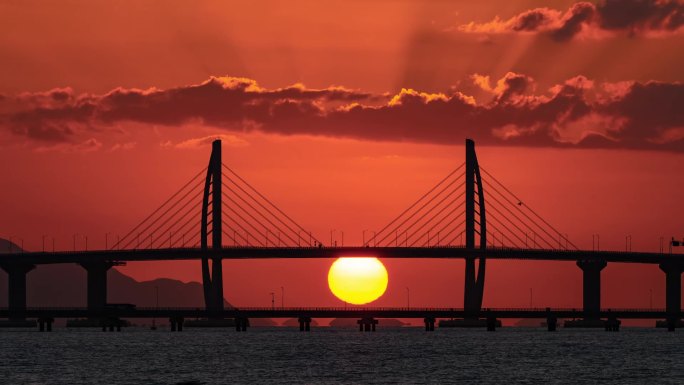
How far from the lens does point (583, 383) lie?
393ft

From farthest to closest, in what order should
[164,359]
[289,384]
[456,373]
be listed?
1. [164,359]
2. [456,373]
3. [289,384]

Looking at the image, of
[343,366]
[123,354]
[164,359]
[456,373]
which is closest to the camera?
[456,373]

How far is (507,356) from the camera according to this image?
165 metres

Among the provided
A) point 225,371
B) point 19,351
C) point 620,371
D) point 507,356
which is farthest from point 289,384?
point 19,351

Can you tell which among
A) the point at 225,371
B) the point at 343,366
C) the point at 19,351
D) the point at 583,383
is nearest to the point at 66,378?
the point at 225,371

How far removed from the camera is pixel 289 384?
117m

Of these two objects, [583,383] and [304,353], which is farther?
[304,353]

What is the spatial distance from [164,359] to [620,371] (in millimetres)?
48788

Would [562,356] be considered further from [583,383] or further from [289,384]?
[289,384]

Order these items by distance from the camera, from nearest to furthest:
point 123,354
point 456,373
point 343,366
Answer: point 456,373
point 343,366
point 123,354

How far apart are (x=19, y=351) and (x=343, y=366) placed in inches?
2124

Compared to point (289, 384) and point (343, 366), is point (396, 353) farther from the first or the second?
point (289, 384)

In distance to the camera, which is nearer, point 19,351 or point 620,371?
point 620,371

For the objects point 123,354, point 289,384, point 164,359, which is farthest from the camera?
point 123,354
